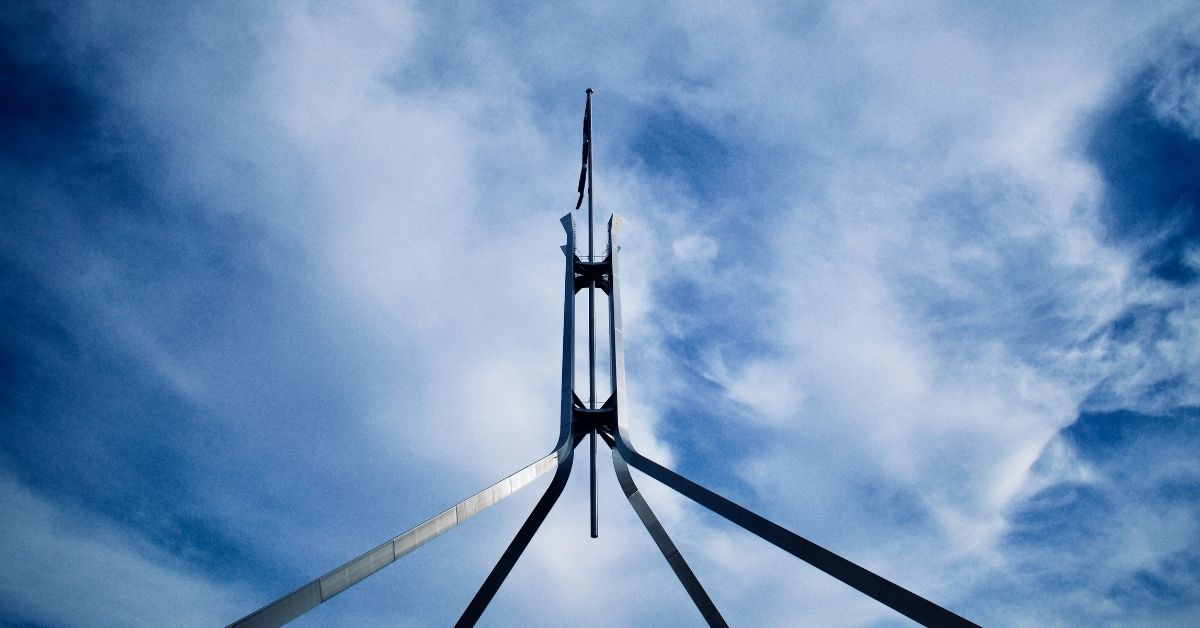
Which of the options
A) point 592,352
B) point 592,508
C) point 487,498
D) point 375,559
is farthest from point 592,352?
point 375,559

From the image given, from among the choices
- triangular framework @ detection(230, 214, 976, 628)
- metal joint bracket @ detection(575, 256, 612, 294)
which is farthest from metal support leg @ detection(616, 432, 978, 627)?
metal joint bracket @ detection(575, 256, 612, 294)

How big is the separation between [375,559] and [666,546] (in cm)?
1024

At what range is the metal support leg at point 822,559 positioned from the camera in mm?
12133

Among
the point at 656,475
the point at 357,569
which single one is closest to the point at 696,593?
the point at 656,475

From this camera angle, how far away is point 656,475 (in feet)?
67.5

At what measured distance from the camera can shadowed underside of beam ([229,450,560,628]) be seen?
11.4 metres

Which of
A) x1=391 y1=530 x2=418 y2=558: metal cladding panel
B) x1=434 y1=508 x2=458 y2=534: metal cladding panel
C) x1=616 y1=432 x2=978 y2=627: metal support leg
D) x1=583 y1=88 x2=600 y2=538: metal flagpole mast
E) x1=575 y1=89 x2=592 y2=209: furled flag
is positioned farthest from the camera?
→ x1=575 y1=89 x2=592 y2=209: furled flag

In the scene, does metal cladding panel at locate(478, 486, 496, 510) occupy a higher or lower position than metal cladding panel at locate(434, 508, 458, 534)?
higher

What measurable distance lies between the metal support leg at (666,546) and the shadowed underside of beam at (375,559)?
3966mm

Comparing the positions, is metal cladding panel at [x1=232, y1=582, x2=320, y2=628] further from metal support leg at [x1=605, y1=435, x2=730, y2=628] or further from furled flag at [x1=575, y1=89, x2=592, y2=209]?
furled flag at [x1=575, y1=89, x2=592, y2=209]

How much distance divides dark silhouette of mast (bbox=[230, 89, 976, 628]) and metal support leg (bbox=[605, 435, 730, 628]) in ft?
0.09

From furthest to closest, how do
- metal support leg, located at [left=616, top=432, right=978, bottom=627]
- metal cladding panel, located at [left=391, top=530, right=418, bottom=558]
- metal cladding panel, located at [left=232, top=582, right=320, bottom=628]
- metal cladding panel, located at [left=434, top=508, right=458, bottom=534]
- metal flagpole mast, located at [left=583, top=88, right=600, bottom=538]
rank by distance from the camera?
metal flagpole mast, located at [left=583, top=88, right=600, bottom=538], metal cladding panel, located at [left=434, top=508, right=458, bottom=534], metal cladding panel, located at [left=391, top=530, right=418, bottom=558], metal support leg, located at [left=616, top=432, right=978, bottom=627], metal cladding panel, located at [left=232, top=582, right=320, bottom=628]

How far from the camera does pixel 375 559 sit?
46.5 feet

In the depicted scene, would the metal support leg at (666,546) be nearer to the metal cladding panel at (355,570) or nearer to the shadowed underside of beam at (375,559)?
the shadowed underside of beam at (375,559)
